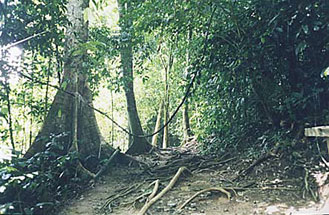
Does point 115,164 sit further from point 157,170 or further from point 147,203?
point 147,203

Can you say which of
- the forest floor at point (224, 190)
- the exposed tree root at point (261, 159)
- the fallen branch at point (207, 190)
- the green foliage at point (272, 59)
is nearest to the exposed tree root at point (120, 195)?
the forest floor at point (224, 190)

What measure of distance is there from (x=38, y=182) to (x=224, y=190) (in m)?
2.34

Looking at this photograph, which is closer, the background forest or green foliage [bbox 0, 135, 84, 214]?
green foliage [bbox 0, 135, 84, 214]

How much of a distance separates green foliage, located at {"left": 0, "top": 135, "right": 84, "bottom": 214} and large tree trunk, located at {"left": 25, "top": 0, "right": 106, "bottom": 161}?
0.37 meters

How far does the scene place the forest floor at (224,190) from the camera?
3016mm

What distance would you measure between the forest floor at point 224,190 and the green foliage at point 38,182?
9.6 inches

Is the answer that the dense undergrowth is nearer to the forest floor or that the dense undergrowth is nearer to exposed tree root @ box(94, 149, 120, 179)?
the forest floor

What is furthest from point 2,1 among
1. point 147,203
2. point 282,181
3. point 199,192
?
point 282,181

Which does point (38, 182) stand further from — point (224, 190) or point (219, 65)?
point (219, 65)

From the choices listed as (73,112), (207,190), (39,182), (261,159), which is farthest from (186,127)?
(39,182)

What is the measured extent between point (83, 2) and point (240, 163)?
4282 millimetres

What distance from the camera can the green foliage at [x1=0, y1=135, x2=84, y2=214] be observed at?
2.65 meters

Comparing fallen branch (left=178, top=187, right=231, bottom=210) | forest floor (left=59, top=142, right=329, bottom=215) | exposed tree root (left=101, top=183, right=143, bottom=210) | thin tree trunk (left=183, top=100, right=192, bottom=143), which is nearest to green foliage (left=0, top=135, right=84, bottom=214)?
forest floor (left=59, top=142, right=329, bottom=215)

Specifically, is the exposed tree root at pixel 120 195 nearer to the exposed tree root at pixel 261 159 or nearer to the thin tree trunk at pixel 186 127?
the exposed tree root at pixel 261 159
